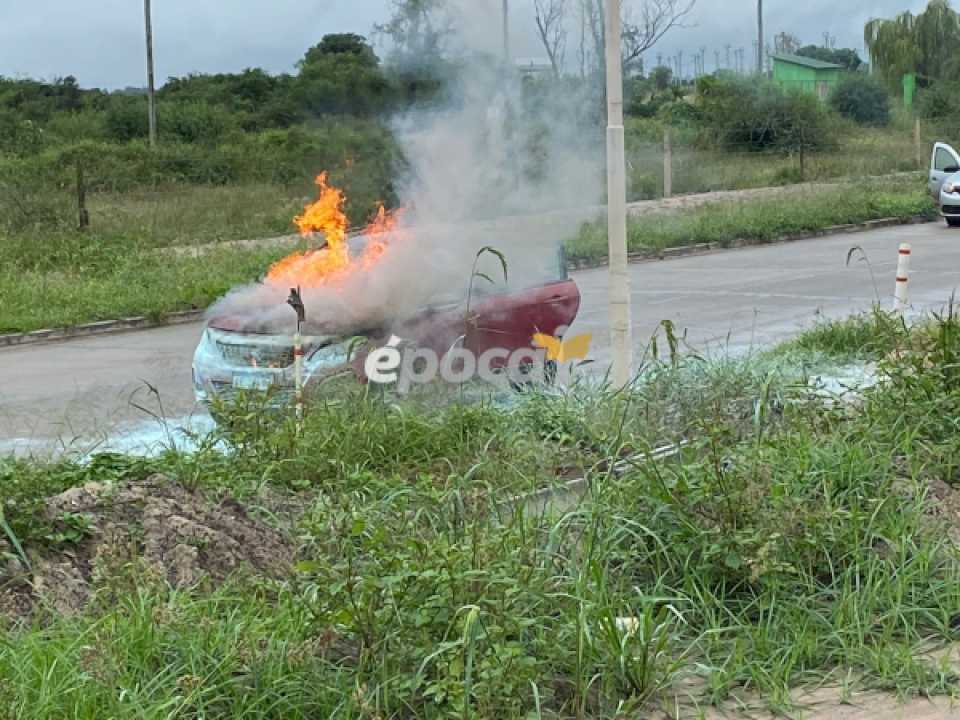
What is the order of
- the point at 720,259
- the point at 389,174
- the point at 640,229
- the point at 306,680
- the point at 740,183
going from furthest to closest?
the point at 740,183
the point at 640,229
the point at 720,259
the point at 389,174
the point at 306,680

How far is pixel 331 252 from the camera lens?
34.0ft

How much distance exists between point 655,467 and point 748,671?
3.83 feet

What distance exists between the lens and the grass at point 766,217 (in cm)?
2405

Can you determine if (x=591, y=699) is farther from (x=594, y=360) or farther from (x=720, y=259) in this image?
(x=720, y=259)

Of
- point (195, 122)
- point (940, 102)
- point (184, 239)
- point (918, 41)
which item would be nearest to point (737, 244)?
point (184, 239)

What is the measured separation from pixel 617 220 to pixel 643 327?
262 inches

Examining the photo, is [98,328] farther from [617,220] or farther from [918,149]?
[918,149]

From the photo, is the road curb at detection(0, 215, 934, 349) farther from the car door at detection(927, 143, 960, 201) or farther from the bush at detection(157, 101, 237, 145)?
the bush at detection(157, 101, 237, 145)

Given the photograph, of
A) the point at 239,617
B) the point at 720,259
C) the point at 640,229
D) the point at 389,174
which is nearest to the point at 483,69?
the point at 389,174

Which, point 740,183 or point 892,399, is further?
→ point 740,183

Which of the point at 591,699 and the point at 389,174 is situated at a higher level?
the point at 389,174

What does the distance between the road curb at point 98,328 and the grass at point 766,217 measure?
254 inches

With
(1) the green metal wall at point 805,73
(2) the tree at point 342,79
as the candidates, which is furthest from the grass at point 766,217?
(1) the green metal wall at point 805,73

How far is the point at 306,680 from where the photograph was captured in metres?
3.97
